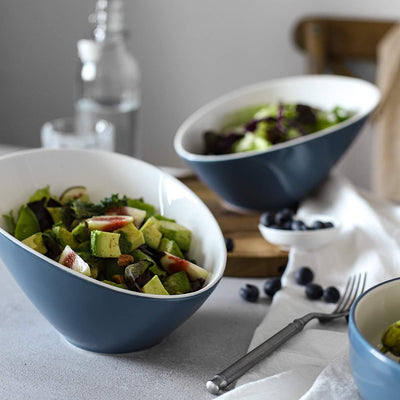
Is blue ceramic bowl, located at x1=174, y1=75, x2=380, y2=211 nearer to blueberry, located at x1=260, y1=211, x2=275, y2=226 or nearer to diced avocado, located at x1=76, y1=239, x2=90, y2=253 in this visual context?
blueberry, located at x1=260, y1=211, x2=275, y2=226

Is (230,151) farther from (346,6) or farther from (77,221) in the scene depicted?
(346,6)

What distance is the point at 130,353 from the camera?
0.90m

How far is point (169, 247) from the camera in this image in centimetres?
94

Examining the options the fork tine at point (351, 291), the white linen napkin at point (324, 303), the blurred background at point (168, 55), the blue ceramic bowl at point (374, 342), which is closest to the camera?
the blue ceramic bowl at point (374, 342)

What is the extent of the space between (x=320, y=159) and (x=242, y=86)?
1284 millimetres

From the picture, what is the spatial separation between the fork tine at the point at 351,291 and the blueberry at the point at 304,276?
0.06m

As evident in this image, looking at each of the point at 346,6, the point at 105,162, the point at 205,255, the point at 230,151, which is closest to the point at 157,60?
the point at 346,6

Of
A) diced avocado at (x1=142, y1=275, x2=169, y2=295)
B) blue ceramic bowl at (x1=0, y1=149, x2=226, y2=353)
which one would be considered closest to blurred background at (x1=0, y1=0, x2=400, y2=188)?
blue ceramic bowl at (x1=0, y1=149, x2=226, y2=353)

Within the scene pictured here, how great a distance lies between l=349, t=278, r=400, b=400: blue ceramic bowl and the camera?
65cm

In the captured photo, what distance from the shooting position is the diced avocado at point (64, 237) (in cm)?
90

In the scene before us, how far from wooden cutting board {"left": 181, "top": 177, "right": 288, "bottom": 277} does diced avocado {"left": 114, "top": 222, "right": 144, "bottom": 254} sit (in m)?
0.29

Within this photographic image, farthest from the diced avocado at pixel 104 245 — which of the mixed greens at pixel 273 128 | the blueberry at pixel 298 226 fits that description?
the mixed greens at pixel 273 128

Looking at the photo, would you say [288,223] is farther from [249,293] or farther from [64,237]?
[64,237]

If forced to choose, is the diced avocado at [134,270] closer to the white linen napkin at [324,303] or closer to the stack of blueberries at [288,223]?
the white linen napkin at [324,303]
